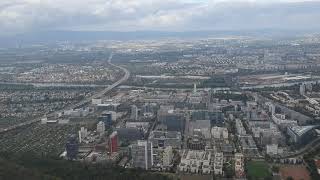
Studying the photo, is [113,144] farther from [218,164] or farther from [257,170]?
[257,170]

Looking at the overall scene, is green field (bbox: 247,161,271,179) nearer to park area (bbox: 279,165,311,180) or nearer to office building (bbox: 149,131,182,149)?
park area (bbox: 279,165,311,180)

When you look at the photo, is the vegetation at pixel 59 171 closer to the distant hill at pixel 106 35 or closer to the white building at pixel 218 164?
the white building at pixel 218 164

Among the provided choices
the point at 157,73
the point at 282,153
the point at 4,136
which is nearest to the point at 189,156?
the point at 282,153

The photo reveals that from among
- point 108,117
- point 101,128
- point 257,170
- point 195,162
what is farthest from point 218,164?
point 108,117

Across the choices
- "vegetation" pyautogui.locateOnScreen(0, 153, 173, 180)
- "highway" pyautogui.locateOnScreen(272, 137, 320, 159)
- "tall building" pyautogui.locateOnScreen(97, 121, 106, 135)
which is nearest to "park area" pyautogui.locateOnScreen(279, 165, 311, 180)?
"highway" pyautogui.locateOnScreen(272, 137, 320, 159)

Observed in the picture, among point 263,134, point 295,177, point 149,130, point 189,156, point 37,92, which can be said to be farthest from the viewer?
point 37,92

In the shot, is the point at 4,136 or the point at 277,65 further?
the point at 277,65

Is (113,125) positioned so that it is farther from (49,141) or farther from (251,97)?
(251,97)

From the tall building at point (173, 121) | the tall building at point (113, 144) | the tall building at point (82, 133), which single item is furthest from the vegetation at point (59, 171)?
the tall building at point (173, 121)

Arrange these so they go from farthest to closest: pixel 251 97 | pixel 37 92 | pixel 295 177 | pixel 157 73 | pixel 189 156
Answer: pixel 157 73
pixel 37 92
pixel 251 97
pixel 189 156
pixel 295 177
